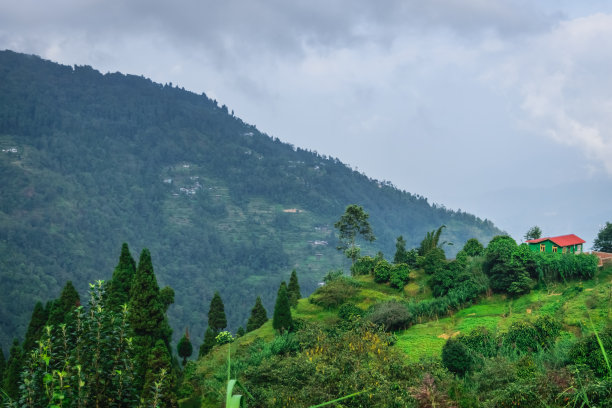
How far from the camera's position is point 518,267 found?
28547mm

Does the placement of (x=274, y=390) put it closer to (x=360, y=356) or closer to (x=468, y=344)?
(x=360, y=356)

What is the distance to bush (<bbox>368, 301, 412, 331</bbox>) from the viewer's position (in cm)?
2616

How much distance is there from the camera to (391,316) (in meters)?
26.2

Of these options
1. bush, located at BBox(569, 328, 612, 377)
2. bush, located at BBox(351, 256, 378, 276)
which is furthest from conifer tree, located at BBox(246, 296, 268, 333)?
bush, located at BBox(569, 328, 612, 377)

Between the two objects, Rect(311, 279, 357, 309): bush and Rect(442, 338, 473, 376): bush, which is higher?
Rect(311, 279, 357, 309): bush

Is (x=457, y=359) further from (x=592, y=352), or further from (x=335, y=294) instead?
(x=335, y=294)

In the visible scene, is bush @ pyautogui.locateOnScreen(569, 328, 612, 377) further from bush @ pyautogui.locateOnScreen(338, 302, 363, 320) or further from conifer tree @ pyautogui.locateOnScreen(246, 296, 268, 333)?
conifer tree @ pyautogui.locateOnScreen(246, 296, 268, 333)

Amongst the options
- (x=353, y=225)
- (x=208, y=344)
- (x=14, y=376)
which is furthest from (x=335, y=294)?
(x=14, y=376)

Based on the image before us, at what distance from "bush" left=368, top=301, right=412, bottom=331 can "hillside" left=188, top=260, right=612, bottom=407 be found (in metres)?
0.46

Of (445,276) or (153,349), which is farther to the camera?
(445,276)

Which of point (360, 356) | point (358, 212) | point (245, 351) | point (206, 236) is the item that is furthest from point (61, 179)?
point (360, 356)

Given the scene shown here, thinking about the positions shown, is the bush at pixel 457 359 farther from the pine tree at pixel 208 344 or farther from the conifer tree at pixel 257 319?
the conifer tree at pixel 257 319

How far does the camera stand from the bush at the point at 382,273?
35844 mm

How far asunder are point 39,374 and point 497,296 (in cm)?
2865
